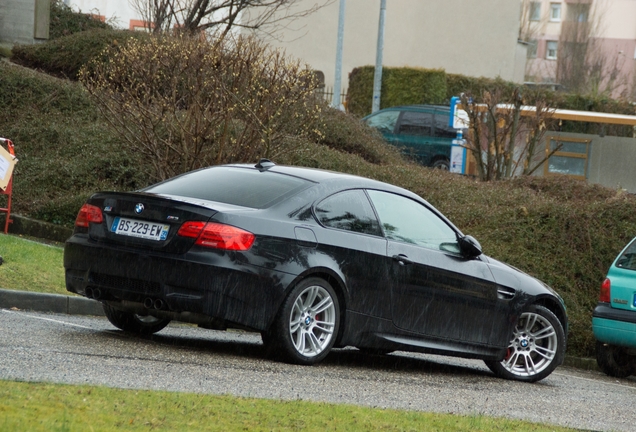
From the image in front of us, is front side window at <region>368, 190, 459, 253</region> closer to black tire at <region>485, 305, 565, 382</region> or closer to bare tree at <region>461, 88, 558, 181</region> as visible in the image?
black tire at <region>485, 305, 565, 382</region>

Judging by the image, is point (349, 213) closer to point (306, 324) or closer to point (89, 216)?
point (306, 324)

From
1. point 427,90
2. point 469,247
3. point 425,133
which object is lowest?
point 469,247

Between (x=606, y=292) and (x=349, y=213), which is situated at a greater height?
(x=349, y=213)

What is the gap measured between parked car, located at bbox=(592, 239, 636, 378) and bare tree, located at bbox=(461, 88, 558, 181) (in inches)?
351

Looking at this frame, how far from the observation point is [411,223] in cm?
914

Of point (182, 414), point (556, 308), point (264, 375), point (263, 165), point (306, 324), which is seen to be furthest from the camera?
point (556, 308)

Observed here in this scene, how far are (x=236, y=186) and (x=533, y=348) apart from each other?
312 centimetres

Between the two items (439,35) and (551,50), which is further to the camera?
(551,50)

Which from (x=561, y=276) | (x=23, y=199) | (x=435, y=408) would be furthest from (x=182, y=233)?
(x=23, y=199)

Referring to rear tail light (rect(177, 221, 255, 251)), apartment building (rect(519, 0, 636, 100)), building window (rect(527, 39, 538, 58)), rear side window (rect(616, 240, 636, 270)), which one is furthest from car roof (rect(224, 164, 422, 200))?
building window (rect(527, 39, 538, 58))

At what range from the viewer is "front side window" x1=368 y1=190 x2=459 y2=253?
895 cm

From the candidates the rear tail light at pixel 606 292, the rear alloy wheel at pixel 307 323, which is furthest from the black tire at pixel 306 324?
the rear tail light at pixel 606 292

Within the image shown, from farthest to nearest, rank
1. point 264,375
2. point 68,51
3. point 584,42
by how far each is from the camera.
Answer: point 584,42
point 68,51
point 264,375

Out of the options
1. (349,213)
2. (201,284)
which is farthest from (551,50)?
(201,284)
